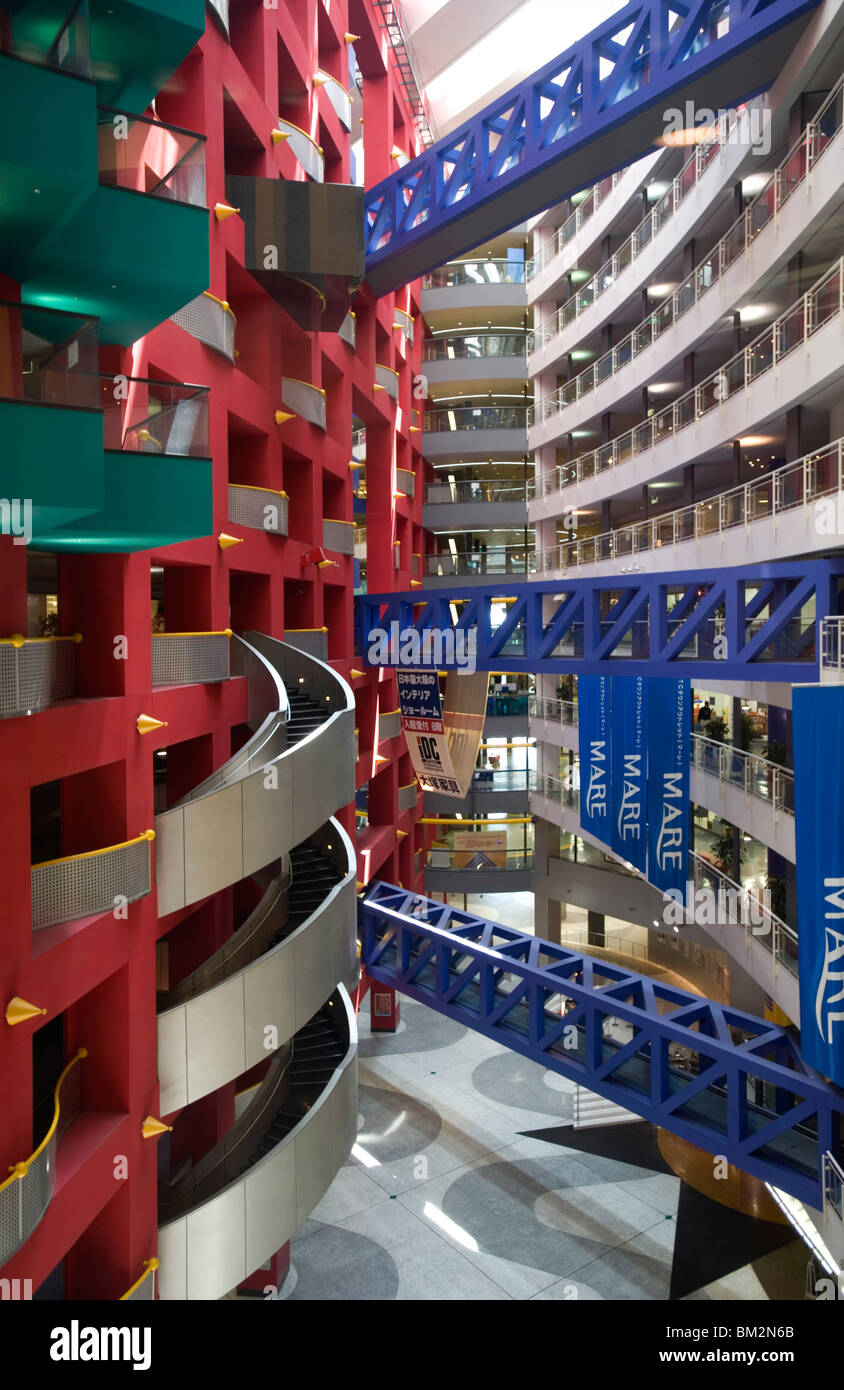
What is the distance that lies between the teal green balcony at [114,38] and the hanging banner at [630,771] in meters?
10.5

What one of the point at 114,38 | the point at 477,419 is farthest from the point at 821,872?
the point at 477,419

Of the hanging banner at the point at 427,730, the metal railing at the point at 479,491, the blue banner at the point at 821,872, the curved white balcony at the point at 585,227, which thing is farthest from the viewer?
the metal railing at the point at 479,491

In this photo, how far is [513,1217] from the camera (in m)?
15.8

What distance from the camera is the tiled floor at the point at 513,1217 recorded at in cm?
1405

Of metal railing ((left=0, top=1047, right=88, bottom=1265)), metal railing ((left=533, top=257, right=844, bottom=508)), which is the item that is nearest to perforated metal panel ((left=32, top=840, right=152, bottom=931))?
metal railing ((left=0, top=1047, right=88, bottom=1265))

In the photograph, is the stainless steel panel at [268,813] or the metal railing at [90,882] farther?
the stainless steel panel at [268,813]

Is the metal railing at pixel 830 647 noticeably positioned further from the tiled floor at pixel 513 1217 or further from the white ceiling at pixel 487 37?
the white ceiling at pixel 487 37

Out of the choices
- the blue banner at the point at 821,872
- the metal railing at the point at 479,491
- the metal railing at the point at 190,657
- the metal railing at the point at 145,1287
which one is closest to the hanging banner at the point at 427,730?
the metal railing at the point at 190,657

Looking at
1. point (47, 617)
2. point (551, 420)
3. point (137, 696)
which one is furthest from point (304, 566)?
point (551, 420)

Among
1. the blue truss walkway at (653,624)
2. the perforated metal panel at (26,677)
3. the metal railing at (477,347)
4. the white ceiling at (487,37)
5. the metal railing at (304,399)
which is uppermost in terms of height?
the white ceiling at (487,37)

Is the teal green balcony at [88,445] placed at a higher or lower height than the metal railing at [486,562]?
lower

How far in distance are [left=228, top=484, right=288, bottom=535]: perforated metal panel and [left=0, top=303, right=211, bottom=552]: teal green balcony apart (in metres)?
5.06

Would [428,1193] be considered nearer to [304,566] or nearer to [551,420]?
[304,566]

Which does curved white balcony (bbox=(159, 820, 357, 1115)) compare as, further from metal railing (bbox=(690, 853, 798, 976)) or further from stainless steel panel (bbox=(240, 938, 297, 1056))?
metal railing (bbox=(690, 853, 798, 976))
